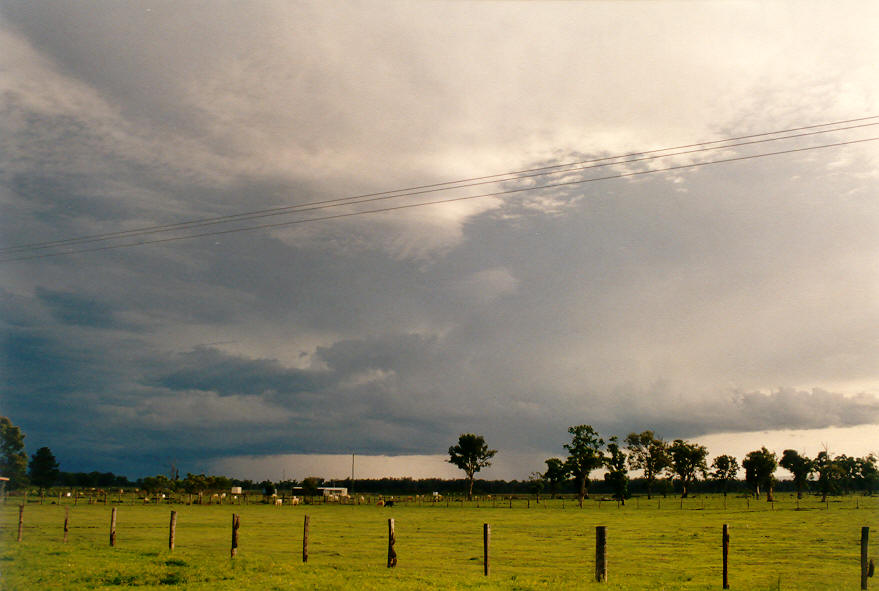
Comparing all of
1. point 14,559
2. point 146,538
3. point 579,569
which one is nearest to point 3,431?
point 146,538

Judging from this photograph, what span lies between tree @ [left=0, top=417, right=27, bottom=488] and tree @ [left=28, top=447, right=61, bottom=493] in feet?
55.5

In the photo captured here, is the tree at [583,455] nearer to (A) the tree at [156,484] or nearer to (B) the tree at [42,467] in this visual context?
(A) the tree at [156,484]

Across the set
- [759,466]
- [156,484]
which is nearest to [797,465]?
[759,466]

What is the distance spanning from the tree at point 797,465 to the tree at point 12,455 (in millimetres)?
164174

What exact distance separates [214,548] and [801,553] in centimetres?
2927

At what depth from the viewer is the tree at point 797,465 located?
139m

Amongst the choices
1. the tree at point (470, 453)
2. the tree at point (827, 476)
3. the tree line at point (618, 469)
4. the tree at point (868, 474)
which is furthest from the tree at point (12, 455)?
the tree at point (868, 474)

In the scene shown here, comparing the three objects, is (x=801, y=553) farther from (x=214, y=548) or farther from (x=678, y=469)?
(x=678, y=469)

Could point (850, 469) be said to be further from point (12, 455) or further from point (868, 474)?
point (12, 455)

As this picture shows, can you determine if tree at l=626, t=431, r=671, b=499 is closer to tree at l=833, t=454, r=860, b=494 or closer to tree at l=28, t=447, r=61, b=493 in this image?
tree at l=833, t=454, r=860, b=494

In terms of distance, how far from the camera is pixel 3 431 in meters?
158

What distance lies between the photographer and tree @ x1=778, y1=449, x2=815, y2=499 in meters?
139

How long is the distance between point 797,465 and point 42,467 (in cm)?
17997

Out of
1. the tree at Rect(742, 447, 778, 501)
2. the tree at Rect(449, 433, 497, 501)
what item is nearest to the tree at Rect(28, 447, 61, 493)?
the tree at Rect(449, 433, 497, 501)
